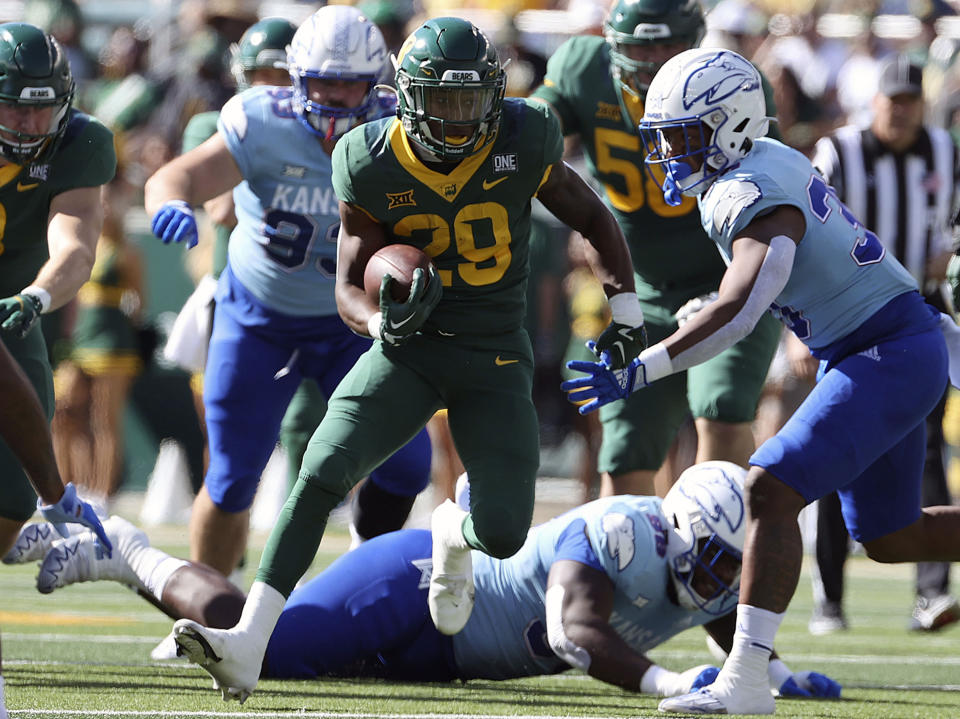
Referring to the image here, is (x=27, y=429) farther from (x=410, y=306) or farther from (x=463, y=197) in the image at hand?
(x=463, y=197)

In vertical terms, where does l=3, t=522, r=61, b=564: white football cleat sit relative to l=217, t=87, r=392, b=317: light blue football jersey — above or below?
below

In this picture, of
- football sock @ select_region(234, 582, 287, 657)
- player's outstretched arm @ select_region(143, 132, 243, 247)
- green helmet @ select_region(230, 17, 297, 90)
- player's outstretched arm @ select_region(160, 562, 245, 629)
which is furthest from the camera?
green helmet @ select_region(230, 17, 297, 90)

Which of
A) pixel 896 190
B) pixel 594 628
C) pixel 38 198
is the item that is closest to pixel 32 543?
pixel 38 198

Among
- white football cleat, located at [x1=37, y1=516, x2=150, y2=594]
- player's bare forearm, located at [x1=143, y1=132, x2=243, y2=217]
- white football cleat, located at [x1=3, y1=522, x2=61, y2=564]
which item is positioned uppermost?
player's bare forearm, located at [x1=143, y1=132, x2=243, y2=217]

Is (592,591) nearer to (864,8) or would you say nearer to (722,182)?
(722,182)

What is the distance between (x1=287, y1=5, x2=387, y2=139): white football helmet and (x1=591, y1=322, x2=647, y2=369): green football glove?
135cm

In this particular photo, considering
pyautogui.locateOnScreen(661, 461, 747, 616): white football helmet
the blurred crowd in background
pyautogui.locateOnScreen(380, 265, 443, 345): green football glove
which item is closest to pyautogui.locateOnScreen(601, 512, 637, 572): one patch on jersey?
pyautogui.locateOnScreen(661, 461, 747, 616): white football helmet

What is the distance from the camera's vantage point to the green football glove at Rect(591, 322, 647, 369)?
13.3ft

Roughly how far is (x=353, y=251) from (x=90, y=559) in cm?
131

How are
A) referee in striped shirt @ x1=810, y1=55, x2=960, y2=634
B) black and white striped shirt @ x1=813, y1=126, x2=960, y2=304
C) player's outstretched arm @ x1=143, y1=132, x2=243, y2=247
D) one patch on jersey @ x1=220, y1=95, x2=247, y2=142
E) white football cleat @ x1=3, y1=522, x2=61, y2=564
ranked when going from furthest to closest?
black and white striped shirt @ x1=813, y1=126, x2=960, y2=304 < referee in striped shirt @ x1=810, y1=55, x2=960, y2=634 < one patch on jersey @ x1=220, y1=95, x2=247, y2=142 < white football cleat @ x1=3, y1=522, x2=61, y2=564 < player's outstretched arm @ x1=143, y1=132, x2=243, y2=247

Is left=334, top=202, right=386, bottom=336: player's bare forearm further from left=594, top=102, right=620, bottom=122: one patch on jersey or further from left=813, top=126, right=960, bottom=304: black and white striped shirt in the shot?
left=813, top=126, right=960, bottom=304: black and white striped shirt

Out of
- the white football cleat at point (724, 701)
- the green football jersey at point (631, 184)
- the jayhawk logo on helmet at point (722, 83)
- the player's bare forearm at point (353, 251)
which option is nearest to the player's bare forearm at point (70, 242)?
the player's bare forearm at point (353, 251)

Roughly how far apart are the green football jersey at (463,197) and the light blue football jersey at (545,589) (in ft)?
1.93

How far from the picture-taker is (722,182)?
4.06 meters
